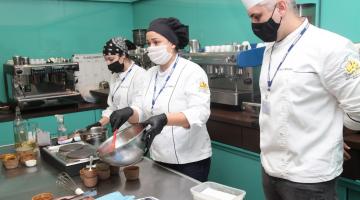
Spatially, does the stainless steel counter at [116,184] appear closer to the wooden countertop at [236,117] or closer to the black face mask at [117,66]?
the wooden countertop at [236,117]

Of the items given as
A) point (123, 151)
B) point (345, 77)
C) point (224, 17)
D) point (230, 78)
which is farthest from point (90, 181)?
point (224, 17)

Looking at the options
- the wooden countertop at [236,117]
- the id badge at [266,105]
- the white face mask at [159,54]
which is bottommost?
the wooden countertop at [236,117]

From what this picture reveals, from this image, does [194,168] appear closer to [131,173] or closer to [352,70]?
[131,173]

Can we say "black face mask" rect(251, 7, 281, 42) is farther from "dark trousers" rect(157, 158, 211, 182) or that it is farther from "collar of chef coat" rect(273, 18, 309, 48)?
"dark trousers" rect(157, 158, 211, 182)

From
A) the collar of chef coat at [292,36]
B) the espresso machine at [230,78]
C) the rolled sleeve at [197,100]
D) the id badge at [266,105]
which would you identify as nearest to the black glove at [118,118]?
the rolled sleeve at [197,100]

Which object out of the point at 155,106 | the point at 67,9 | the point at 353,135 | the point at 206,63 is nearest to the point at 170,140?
the point at 155,106

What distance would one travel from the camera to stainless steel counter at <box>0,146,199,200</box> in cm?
140

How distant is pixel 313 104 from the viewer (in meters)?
1.24

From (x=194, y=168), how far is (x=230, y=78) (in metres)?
1.09

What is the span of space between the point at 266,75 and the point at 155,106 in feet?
2.36

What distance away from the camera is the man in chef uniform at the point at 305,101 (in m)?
1.19

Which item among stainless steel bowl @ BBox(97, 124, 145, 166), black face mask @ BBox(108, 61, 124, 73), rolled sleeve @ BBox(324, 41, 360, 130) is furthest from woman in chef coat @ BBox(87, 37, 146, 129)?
rolled sleeve @ BBox(324, 41, 360, 130)

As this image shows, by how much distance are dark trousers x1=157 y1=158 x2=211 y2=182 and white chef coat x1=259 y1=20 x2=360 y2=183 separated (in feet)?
2.01

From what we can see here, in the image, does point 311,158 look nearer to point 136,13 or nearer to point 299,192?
point 299,192
